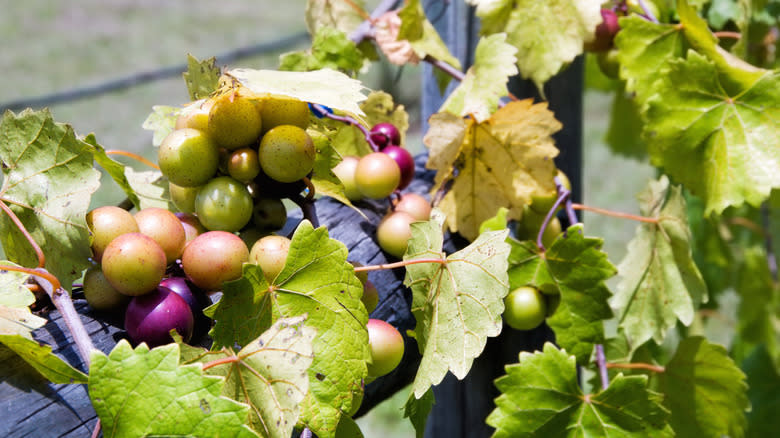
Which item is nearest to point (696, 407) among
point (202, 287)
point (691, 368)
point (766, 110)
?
point (691, 368)

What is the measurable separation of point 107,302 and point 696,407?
75cm

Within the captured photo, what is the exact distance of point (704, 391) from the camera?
2.98 feet

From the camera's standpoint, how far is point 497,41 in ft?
2.84

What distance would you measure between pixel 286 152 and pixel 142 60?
5.85 metres

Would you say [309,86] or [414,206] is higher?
[309,86]

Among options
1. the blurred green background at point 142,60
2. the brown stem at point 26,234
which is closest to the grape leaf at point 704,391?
the brown stem at point 26,234

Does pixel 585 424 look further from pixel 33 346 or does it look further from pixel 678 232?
pixel 33 346

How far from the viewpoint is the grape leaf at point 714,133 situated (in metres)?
0.82

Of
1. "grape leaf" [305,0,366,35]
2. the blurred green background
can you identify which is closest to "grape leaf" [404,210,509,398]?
"grape leaf" [305,0,366,35]

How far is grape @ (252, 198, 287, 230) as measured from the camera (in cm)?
65

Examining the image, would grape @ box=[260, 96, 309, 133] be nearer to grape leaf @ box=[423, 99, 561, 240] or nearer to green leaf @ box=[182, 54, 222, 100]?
green leaf @ box=[182, 54, 222, 100]

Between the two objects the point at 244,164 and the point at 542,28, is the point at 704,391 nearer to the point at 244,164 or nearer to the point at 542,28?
the point at 542,28

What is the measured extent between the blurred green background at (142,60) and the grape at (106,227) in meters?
2.94

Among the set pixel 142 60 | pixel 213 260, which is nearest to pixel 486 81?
pixel 213 260
